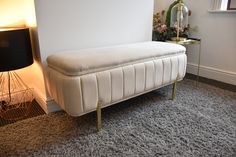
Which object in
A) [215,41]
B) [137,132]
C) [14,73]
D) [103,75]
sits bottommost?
[137,132]

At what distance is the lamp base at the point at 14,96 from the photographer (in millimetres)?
1712

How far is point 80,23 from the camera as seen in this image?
5.48ft

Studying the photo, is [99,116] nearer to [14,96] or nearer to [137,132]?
[137,132]

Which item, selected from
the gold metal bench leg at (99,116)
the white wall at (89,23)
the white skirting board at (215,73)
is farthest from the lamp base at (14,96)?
the white skirting board at (215,73)

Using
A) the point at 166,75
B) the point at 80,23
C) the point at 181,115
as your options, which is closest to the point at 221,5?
the point at 166,75

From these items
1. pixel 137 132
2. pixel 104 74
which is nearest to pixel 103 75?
pixel 104 74

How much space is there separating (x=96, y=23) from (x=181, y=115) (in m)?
1.09

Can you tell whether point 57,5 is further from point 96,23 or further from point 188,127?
point 188,127

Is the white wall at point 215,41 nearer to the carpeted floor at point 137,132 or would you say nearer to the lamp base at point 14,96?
the carpeted floor at point 137,132

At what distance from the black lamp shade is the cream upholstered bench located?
209 millimetres

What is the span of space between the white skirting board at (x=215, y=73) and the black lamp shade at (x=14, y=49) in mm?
2121

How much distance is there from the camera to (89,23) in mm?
1725

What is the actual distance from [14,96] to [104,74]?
3.43ft

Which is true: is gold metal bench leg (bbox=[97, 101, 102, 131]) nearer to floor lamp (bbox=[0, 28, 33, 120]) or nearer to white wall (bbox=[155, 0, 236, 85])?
floor lamp (bbox=[0, 28, 33, 120])
